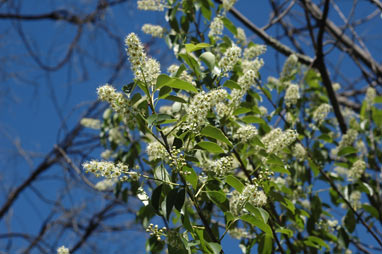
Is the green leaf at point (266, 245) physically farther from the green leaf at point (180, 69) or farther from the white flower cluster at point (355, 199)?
the green leaf at point (180, 69)

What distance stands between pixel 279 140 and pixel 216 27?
761 millimetres

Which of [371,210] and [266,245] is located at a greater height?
[371,210]

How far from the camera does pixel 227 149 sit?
1836 mm

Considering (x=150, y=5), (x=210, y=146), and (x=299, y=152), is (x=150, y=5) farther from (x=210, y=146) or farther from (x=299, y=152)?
(x=210, y=146)

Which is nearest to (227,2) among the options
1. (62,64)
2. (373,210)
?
(373,210)

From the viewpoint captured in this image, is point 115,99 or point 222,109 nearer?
point 115,99

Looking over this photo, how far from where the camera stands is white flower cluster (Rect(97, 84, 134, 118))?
4.45ft

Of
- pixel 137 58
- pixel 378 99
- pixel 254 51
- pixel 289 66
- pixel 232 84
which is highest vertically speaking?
pixel 289 66

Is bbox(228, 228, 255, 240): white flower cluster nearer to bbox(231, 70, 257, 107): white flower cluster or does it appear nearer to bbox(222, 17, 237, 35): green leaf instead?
bbox(231, 70, 257, 107): white flower cluster

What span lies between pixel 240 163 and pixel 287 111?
727 millimetres

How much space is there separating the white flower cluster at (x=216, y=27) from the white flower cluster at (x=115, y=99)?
1.05 metres

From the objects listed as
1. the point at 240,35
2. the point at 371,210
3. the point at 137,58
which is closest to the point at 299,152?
the point at 371,210

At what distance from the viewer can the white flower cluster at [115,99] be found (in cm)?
136

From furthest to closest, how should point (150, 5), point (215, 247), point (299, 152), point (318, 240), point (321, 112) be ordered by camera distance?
point (321, 112) → point (150, 5) → point (299, 152) → point (318, 240) → point (215, 247)
